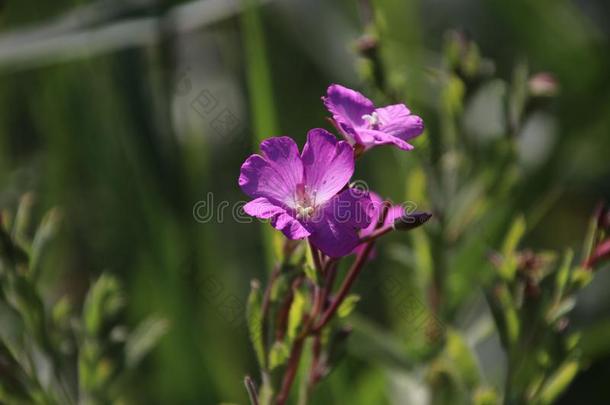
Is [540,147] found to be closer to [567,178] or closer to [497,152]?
[567,178]

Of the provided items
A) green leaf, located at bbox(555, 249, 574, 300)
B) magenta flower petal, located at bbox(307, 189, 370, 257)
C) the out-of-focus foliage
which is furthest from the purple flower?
the out-of-focus foliage

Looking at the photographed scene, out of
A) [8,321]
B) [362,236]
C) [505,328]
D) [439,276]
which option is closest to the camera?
[362,236]

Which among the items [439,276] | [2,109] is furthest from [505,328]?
[2,109]

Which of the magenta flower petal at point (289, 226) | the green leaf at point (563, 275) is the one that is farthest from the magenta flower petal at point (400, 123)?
the green leaf at point (563, 275)

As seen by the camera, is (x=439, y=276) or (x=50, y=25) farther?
(x=50, y=25)

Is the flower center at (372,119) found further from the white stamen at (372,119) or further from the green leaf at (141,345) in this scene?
the green leaf at (141,345)

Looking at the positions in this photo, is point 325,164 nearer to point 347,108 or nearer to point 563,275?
point 347,108

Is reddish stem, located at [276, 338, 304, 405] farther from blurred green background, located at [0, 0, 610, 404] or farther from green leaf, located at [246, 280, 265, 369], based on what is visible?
blurred green background, located at [0, 0, 610, 404]

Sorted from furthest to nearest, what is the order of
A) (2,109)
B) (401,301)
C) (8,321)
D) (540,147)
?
(540,147) < (2,109) < (401,301) < (8,321)
